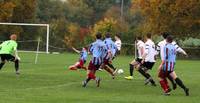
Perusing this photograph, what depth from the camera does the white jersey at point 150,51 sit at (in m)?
23.2

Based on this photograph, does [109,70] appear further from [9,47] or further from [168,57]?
[168,57]

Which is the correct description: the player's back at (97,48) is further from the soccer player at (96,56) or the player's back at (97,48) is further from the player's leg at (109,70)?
the player's leg at (109,70)

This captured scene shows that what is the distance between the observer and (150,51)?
23281 millimetres

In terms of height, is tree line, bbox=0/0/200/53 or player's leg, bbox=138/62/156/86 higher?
tree line, bbox=0/0/200/53

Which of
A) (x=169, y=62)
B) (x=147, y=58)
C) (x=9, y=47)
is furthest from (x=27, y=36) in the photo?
(x=169, y=62)

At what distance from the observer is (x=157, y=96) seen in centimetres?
1850

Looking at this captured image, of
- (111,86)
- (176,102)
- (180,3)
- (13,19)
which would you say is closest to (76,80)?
(111,86)

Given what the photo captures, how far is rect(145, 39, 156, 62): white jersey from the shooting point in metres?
23.2

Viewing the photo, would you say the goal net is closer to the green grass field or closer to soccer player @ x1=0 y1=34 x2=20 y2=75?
soccer player @ x1=0 y1=34 x2=20 y2=75

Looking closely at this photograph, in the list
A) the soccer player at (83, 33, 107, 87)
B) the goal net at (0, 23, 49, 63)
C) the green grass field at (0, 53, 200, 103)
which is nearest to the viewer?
the green grass field at (0, 53, 200, 103)

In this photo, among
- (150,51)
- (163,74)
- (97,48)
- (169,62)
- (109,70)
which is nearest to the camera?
(169,62)

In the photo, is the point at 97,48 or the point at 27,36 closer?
the point at 97,48

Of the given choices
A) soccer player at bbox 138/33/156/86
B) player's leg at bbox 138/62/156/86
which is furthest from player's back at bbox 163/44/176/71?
soccer player at bbox 138/33/156/86

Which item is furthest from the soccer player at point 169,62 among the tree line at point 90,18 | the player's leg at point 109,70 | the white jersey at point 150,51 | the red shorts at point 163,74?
the tree line at point 90,18
